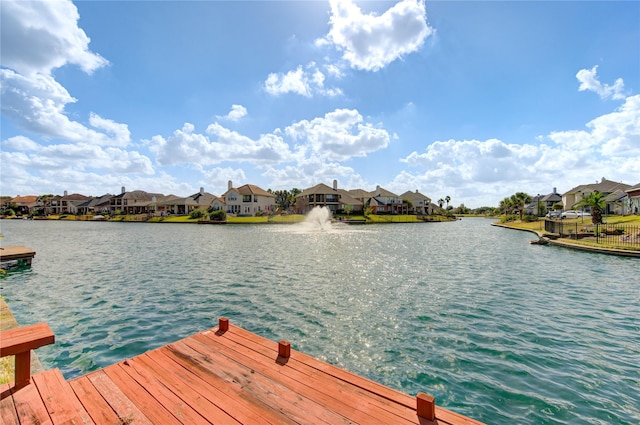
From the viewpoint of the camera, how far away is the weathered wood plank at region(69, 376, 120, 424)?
4.24 meters

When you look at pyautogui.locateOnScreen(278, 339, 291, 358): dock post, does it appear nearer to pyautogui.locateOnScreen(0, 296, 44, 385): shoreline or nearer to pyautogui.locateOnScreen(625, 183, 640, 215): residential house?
pyautogui.locateOnScreen(0, 296, 44, 385): shoreline

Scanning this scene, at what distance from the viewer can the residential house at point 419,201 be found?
408ft

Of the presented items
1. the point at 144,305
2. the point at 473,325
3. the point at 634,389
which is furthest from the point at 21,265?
the point at 634,389

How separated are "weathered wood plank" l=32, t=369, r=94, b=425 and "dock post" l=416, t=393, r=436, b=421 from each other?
14.8ft

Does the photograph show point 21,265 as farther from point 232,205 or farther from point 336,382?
point 232,205

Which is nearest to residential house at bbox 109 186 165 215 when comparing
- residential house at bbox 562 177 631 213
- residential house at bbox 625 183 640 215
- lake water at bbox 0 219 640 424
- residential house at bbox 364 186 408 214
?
residential house at bbox 364 186 408 214

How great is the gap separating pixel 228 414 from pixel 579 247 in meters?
35.8

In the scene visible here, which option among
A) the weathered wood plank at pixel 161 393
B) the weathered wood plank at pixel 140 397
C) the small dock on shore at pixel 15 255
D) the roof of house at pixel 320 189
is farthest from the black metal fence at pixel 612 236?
the roof of house at pixel 320 189

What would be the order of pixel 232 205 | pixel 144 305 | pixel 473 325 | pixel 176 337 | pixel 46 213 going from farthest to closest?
pixel 46 213, pixel 232 205, pixel 144 305, pixel 473 325, pixel 176 337

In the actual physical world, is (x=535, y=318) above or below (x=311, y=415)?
below

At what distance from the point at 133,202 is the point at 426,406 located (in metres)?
142

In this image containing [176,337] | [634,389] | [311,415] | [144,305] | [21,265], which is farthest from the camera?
[21,265]

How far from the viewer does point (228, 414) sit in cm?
441

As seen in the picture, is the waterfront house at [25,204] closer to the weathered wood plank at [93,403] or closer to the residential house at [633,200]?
the weathered wood plank at [93,403]
